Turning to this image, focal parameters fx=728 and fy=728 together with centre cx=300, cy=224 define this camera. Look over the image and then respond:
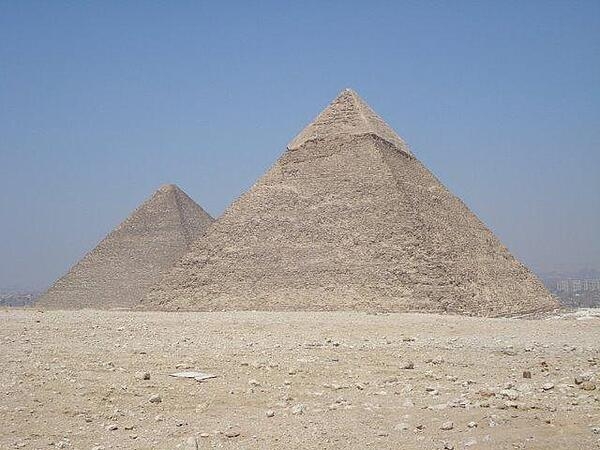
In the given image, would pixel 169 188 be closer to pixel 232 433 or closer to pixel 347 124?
pixel 347 124

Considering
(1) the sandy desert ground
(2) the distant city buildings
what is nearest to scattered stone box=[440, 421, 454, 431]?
(1) the sandy desert ground

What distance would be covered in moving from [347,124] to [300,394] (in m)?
26.7

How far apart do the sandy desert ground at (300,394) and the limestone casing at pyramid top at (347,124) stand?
20.9 meters

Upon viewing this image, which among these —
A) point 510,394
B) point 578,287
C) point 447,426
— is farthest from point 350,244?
point 578,287

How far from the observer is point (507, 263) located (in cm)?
3331

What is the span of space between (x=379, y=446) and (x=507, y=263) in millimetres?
28959

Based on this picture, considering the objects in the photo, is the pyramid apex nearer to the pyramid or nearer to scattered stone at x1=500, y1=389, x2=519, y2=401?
the pyramid

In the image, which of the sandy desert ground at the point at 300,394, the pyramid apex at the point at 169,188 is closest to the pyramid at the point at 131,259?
the pyramid apex at the point at 169,188

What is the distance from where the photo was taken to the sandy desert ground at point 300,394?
19.7 ft

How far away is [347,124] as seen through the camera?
110 feet

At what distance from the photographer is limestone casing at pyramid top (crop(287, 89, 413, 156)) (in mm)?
33188

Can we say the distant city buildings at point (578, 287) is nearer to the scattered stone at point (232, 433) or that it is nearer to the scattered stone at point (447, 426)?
the scattered stone at point (447, 426)

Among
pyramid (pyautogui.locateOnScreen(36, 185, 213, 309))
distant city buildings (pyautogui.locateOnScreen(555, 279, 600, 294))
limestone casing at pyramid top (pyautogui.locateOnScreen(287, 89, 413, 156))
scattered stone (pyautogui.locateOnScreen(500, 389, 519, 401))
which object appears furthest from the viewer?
distant city buildings (pyautogui.locateOnScreen(555, 279, 600, 294))

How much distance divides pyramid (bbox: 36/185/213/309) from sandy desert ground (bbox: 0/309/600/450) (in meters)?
29.1
